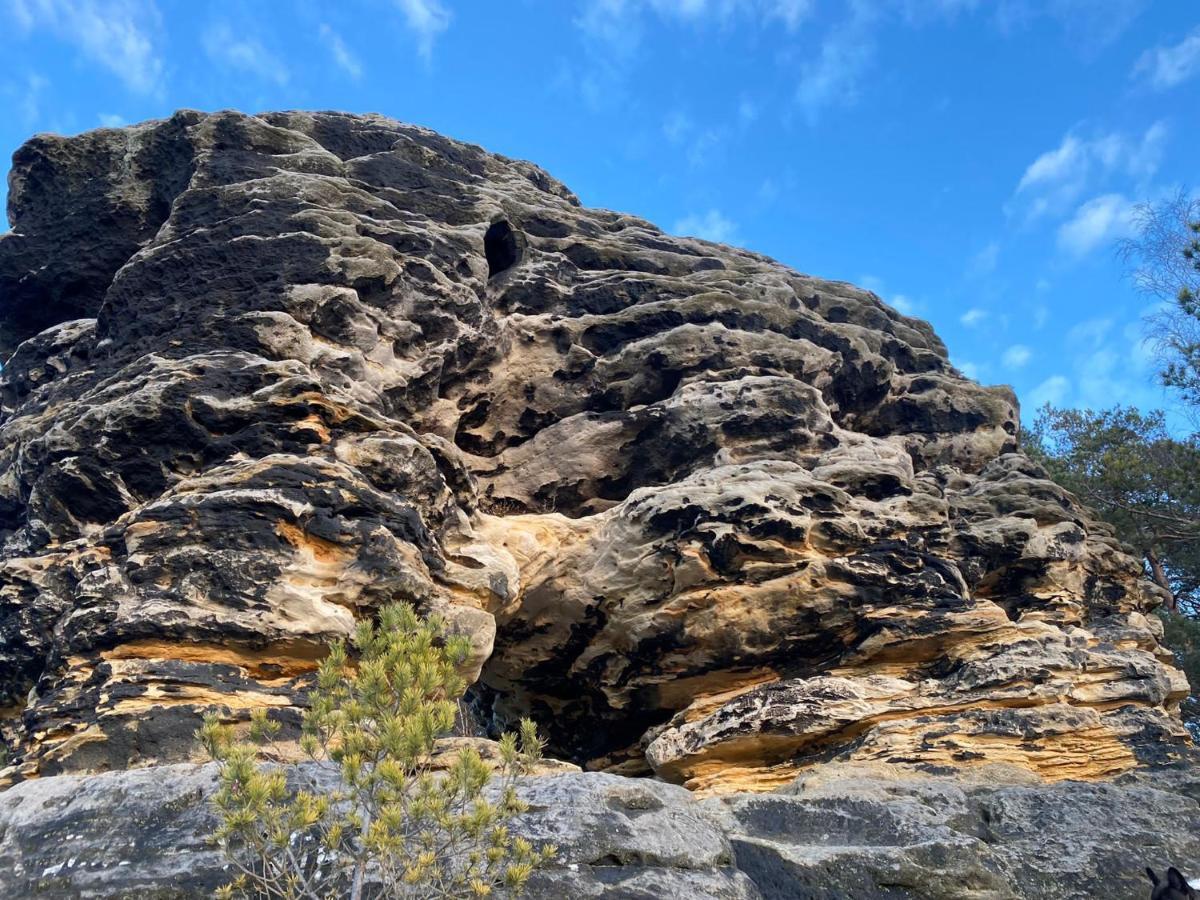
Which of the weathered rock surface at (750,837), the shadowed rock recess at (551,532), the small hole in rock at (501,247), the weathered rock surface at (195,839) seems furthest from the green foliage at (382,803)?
the small hole in rock at (501,247)

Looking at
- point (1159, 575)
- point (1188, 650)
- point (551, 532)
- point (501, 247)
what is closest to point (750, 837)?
point (551, 532)

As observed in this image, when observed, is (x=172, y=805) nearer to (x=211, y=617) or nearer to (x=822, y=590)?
Result: (x=211, y=617)

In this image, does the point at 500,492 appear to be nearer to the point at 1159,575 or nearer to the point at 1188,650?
the point at 1188,650

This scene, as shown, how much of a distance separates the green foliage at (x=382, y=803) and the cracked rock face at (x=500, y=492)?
8.85 feet

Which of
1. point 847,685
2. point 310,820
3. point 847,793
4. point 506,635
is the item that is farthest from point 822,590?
point 310,820

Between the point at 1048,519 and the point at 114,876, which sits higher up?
the point at 1048,519

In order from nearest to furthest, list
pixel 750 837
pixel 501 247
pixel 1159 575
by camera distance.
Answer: pixel 750 837, pixel 501 247, pixel 1159 575

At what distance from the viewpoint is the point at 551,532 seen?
16.5 m

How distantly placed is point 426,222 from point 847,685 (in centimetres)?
1152

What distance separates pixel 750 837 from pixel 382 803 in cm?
498

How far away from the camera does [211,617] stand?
10805mm

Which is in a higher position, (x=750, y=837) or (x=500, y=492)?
(x=500, y=492)

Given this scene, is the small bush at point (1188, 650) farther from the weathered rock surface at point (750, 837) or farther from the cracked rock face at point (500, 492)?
the weathered rock surface at point (750, 837)

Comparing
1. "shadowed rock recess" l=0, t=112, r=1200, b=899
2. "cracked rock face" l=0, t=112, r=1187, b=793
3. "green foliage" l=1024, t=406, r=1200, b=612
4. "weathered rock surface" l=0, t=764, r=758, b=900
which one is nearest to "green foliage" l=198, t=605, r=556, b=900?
"weathered rock surface" l=0, t=764, r=758, b=900
